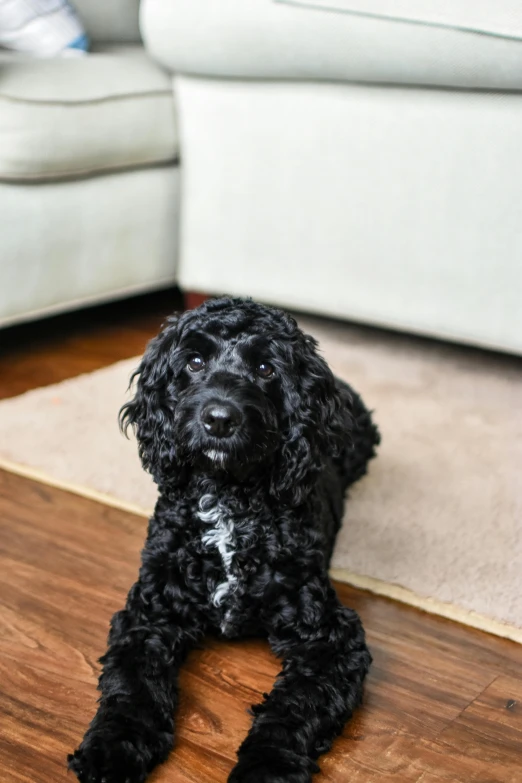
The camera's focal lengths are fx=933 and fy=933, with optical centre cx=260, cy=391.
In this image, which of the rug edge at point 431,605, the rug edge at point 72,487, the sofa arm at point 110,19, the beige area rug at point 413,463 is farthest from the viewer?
the sofa arm at point 110,19

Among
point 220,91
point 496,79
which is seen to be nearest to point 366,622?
point 496,79

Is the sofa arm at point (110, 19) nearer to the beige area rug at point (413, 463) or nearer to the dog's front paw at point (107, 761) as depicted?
the beige area rug at point (413, 463)

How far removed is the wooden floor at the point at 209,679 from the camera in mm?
1286

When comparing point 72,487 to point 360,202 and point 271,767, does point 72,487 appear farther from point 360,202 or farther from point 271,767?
point 360,202

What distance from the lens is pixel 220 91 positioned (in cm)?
299

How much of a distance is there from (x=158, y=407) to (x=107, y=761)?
1.86 feet

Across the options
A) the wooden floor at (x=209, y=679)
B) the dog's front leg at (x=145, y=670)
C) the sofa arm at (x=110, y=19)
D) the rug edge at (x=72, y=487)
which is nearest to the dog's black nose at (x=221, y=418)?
the dog's front leg at (x=145, y=670)

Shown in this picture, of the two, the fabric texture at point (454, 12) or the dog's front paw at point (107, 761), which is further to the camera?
the fabric texture at point (454, 12)

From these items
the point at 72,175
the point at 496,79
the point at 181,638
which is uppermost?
the point at 496,79

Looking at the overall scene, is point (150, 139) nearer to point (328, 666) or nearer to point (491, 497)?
point (491, 497)

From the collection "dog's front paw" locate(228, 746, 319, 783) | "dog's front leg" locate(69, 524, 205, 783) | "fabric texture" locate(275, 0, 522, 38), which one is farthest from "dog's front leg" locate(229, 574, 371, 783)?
"fabric texture" locate(275, 0, 522, 38)

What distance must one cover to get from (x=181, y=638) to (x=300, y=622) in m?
0.19

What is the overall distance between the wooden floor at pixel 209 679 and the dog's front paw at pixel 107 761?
5cm

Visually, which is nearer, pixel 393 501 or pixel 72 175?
pixel 393 501
